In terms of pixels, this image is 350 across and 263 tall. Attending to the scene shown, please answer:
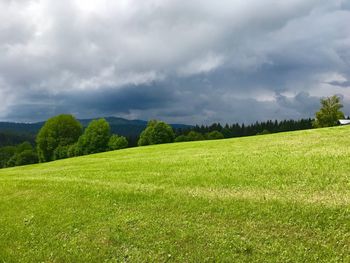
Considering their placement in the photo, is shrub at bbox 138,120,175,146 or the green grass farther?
shrub at bbox 138,120,175,146

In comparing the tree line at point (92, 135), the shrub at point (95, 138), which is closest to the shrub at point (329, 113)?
the tree line at point (92, 135)

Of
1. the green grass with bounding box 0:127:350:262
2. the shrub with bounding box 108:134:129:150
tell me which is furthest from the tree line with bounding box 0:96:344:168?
the green grass with bounding box 0:127:350:262

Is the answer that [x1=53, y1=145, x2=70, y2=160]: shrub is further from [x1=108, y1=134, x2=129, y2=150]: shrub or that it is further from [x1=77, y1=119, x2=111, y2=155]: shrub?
[x1=108, y1=134, x2=129, y2=150]: shrub

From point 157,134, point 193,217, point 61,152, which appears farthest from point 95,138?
point 193,217

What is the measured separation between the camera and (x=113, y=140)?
4564 inches

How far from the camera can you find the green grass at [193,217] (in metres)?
11.9

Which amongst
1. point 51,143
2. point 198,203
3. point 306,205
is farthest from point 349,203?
point 51,143

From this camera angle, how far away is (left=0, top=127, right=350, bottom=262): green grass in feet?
39.0

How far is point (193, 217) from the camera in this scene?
1427cm

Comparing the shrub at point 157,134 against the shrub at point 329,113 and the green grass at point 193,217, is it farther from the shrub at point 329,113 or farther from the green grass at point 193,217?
the green grass at point 193,217

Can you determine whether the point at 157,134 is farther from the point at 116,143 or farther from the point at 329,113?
the point at 329,113

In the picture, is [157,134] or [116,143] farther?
[157,134]

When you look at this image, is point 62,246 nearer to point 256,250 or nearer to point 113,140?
point 256,250

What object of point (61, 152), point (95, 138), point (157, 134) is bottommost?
point (61, 152)
